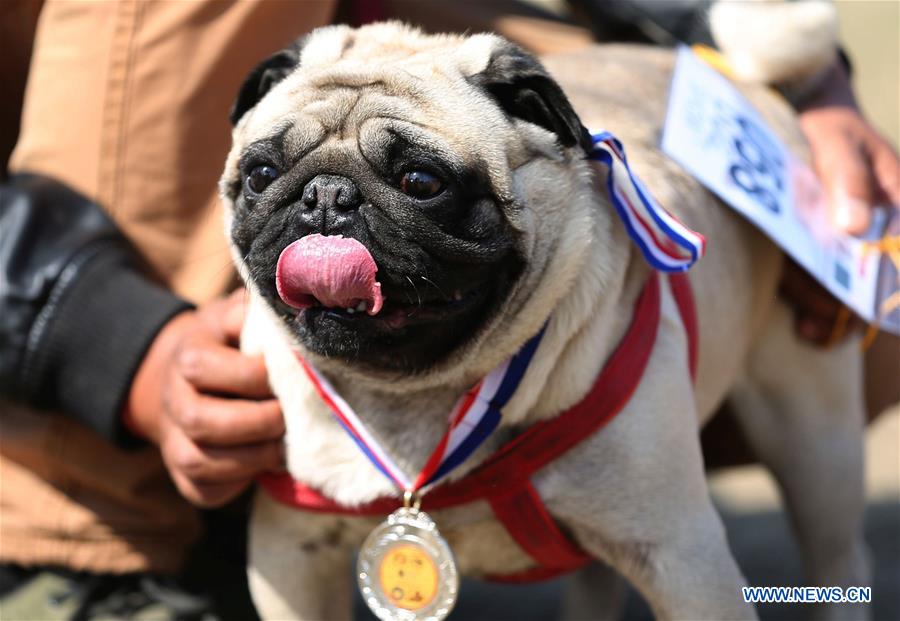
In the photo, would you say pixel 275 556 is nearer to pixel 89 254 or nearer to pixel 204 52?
pixel 89 254

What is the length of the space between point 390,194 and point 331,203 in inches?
2.4

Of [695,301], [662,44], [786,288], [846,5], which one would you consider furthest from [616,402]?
[846,5]

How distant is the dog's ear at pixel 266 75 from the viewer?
1.37 m

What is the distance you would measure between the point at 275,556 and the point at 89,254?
549 millimetres

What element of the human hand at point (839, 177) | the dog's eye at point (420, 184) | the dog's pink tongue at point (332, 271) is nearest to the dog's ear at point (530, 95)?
the dog's eye at point (420, 184)

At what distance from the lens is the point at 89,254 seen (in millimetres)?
1733

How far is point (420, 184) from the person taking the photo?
3.90 feet

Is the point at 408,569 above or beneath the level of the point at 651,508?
beneath

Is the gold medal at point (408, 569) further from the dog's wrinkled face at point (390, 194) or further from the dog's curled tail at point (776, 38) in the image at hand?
the dog's curled tail at point (776, 38)

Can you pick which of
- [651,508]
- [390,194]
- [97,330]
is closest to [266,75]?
[390,194]

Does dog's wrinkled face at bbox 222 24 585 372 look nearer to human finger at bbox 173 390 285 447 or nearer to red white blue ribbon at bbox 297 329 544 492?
red white blue ribbon at bbox 297 329 544 492

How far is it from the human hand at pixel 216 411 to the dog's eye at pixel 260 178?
273mm

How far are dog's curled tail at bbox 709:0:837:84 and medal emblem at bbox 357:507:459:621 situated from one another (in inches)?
42.0

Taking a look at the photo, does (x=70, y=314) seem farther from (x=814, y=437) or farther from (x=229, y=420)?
(x=814, y=437)
